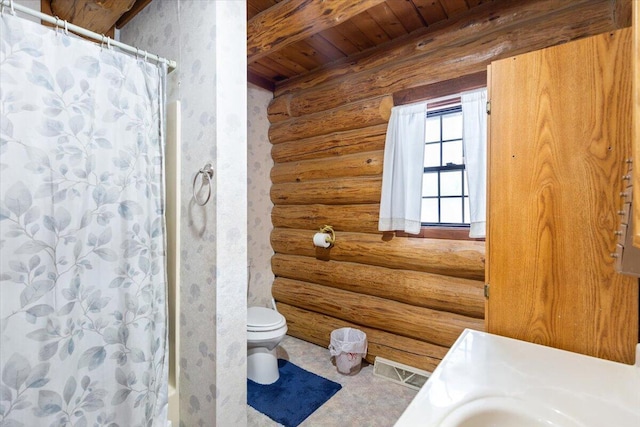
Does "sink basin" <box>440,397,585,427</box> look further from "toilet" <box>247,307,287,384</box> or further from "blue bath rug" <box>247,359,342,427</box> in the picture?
"toilet" <box>247,307,287,384</box>

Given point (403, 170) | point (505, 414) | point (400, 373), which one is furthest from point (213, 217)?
point (400, 373)

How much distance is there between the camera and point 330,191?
9.21ft

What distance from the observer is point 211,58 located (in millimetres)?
1403

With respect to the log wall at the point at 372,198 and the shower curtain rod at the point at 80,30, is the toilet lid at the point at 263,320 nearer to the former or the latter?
the log wall at the point at 372,198

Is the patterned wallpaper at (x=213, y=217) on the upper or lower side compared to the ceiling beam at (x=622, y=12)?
lower

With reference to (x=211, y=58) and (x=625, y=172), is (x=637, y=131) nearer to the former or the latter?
(x=625, y=172)

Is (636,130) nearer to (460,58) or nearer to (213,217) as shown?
(213,217)

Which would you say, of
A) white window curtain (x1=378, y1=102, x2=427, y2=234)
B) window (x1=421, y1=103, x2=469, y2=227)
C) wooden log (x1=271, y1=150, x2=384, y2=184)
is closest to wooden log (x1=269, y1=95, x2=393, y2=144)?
white window curtain (x1=378, y1=102, x2=427, y2=234)

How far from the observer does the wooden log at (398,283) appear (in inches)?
83.0

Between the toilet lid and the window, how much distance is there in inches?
55.8

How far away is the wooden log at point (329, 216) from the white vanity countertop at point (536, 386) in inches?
61.4

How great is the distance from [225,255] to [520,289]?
128 centimetres

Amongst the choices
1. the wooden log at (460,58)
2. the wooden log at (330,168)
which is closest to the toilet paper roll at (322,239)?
the wooden log at (330,168)

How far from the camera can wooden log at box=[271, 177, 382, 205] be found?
2.57m
